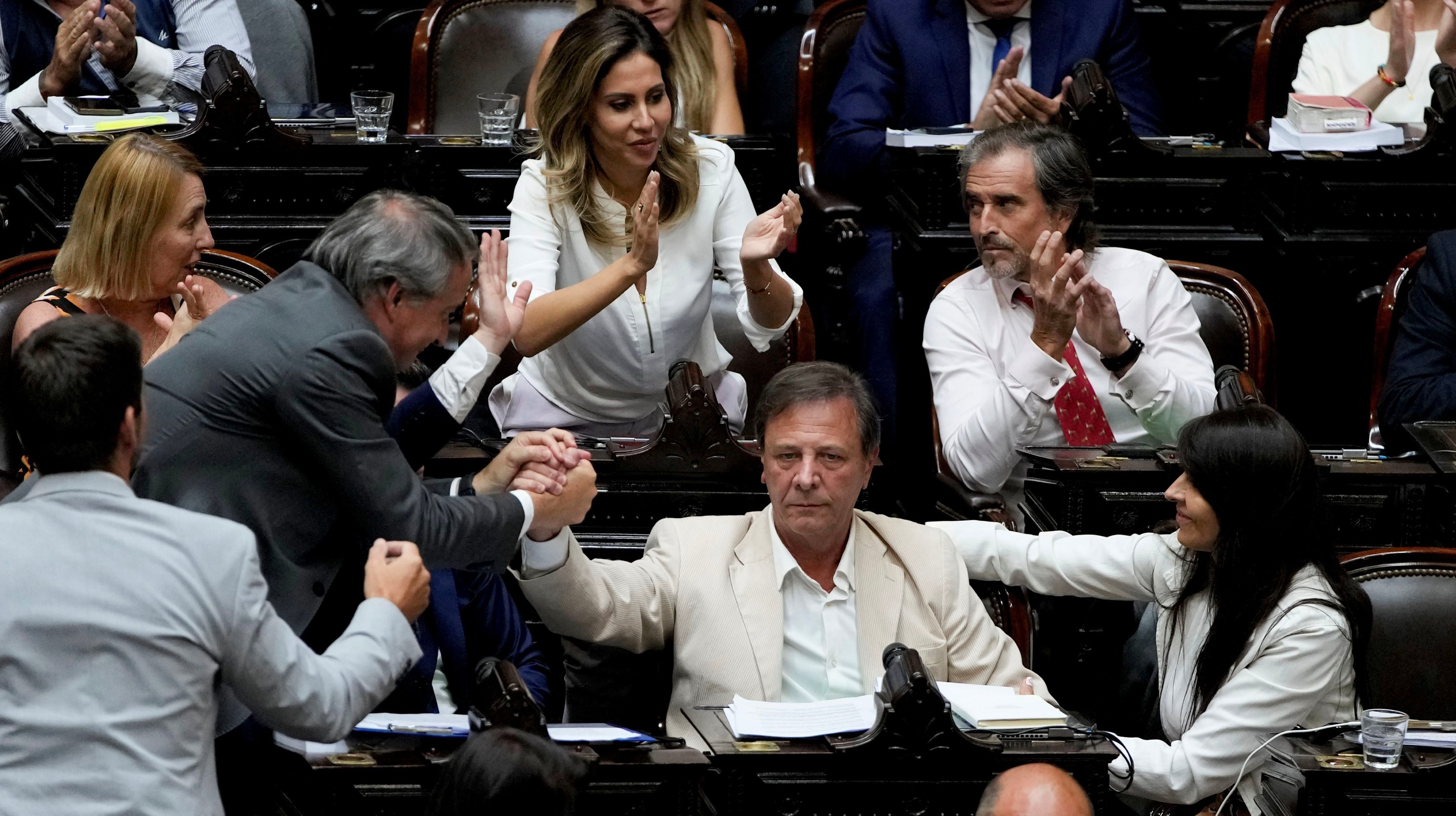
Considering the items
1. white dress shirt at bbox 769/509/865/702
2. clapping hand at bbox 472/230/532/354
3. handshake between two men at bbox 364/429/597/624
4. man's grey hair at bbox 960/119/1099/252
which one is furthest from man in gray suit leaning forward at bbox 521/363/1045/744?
man's grey hair at bbox 960/119/1099/252

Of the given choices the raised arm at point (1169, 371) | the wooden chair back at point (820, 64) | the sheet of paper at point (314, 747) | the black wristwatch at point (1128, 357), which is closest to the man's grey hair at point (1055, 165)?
the raised arm at point (1169, 371)

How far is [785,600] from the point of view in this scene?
2.75m

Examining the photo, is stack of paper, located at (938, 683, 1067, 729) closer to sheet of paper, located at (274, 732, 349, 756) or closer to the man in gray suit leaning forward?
the man in gray suit leaning forward

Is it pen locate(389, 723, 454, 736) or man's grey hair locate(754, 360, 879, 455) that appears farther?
man's grey hair locate(754, 360, 879, 455)

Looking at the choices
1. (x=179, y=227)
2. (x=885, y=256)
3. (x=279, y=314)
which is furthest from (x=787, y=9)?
(x=279, y=314)

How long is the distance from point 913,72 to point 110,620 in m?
2.73

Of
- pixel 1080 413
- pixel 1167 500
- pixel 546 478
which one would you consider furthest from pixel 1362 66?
pixel 546 478

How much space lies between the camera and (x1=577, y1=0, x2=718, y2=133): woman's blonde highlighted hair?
4031mm

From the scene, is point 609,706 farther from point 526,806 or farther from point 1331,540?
point 1331,540

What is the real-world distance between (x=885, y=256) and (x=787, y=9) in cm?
109

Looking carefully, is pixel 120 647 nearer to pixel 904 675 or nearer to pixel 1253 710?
pixel 904 675

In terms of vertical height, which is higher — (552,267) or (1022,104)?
(1022,104)

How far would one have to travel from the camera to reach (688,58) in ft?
13.3

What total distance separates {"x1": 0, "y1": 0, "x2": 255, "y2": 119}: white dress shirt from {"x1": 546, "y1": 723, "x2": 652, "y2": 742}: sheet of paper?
6.94ft
